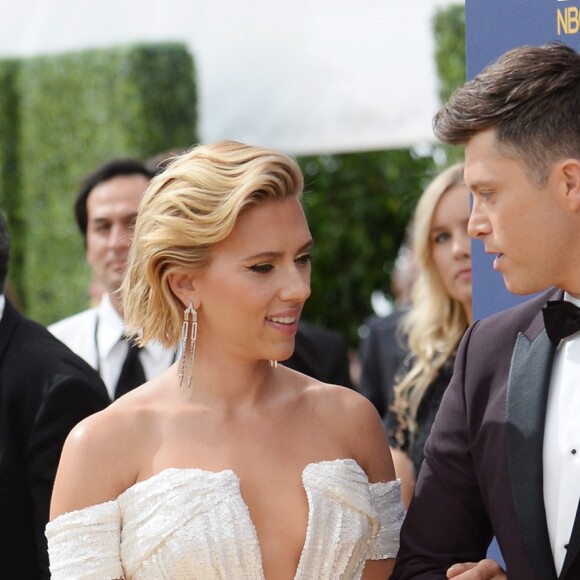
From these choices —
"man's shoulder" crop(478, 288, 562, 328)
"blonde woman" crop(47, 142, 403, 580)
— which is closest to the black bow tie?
"man's shoulder" crop(478, 288, 562, 328)

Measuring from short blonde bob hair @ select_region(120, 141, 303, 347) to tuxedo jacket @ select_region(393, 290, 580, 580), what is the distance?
2.10 feet

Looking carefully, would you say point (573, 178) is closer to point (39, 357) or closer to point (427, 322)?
point (39, 357)

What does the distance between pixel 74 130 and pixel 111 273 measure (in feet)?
19.7

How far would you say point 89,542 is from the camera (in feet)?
9.84

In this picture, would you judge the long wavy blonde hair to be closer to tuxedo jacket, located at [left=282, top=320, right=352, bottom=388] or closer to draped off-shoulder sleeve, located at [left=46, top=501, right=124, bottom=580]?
tuxedo jacket, located at [left=282, top=320, right=352, bottom=388]

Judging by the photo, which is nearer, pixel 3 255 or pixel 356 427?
pixel 356 427

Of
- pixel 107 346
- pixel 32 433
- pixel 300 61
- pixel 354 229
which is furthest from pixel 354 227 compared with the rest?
pixel 32 433

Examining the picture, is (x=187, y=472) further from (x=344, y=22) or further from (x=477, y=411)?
(x=344, y=22)

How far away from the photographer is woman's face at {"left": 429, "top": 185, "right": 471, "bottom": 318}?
4.81 m

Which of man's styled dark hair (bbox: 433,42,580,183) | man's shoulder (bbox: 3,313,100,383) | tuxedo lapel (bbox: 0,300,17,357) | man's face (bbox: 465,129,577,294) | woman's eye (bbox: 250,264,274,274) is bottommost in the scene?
man's shoulder (bbox: 3,313,100,383)

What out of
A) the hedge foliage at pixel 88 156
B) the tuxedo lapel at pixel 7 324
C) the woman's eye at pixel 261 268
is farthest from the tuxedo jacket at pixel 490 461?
the hedge foliage at pixel 88 156

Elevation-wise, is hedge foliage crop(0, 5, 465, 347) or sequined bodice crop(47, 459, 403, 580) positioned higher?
hedge foliage crop(0, 5, 465, 347)

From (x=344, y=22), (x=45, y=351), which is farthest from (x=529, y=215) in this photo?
(x=344, y=22)

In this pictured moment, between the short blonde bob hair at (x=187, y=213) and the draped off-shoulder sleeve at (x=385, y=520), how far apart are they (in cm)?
67
